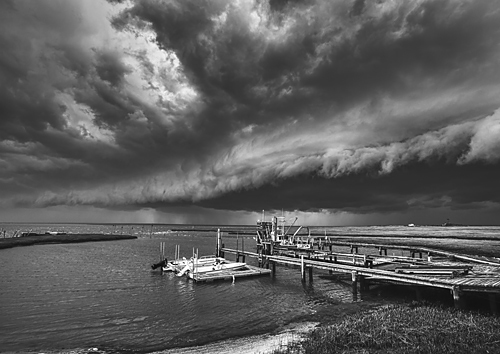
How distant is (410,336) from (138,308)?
21.5 metres

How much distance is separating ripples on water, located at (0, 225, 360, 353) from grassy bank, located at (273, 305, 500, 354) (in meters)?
6.40

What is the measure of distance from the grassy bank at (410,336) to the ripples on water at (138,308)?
6.40 metres

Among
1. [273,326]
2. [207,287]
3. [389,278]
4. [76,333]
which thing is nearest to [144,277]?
[207,287]

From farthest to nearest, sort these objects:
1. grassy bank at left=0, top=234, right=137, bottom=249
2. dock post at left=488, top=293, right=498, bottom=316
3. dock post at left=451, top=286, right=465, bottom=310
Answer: grassy bank at left=0, top=234, right=137, bottom=249, dock post at left=451, top=286, right=465, bottom=310, dock post at left=488, top=293, right=498, bottom=316

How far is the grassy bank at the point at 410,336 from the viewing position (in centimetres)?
1362

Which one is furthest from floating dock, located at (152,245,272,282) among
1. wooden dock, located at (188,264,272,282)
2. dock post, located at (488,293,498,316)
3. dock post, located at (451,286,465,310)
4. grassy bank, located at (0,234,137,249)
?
grassy bank, located at (0,234,137,249)

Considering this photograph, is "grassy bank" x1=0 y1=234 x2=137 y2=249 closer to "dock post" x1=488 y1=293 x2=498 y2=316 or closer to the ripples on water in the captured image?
the ripples on water

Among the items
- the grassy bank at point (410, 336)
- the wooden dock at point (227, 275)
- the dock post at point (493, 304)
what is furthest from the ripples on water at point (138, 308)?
the dock post at point (493, 304)

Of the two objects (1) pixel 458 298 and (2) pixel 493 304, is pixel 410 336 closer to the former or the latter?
(1) pixel 458 298

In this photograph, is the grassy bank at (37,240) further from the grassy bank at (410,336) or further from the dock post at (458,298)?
the dock post at (458,298)

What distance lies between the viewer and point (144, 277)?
42531 millimetres

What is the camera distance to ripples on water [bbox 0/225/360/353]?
19.9 m

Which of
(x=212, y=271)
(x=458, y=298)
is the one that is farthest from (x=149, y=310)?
(x=458, y=298)

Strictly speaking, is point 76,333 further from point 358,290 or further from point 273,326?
point 358,290
